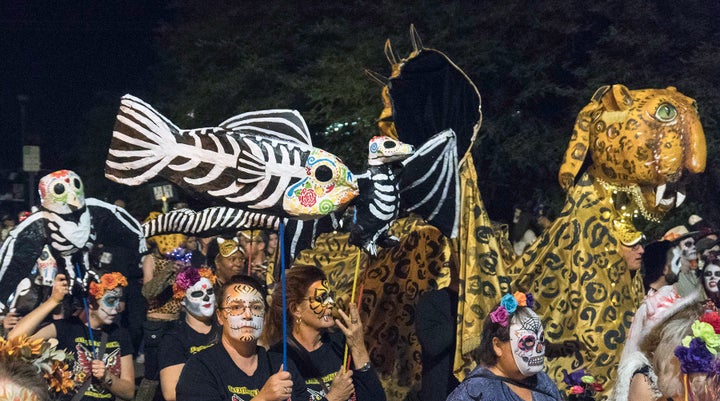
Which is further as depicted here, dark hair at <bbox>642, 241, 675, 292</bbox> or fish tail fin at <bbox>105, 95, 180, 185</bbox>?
dark hair at <bbox>642, 241, 675, 292</bbox>

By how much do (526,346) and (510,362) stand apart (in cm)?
11

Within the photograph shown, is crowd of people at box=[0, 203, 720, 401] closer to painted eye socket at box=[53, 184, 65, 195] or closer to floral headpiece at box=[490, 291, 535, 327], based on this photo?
floral headpiece at box=[490, 291, 535, 327]

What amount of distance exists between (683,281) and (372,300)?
3637 mm

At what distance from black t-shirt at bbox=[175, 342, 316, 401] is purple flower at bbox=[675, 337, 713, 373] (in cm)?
205

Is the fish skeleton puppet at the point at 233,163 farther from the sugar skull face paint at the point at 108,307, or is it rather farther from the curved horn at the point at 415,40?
the curved horn at the point at 415,40

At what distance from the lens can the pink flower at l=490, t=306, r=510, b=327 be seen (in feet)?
20.2

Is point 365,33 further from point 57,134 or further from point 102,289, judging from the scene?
point 57,134

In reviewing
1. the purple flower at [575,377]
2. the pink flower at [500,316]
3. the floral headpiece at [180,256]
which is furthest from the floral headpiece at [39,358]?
the floral headpiece at [180,256]

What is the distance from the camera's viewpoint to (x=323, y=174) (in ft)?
24.2

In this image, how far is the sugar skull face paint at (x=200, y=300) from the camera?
7992 mm

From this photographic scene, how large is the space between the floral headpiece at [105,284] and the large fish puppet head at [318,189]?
5.46ft

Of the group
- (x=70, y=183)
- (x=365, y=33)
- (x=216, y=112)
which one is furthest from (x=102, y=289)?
(x=216, y=112)

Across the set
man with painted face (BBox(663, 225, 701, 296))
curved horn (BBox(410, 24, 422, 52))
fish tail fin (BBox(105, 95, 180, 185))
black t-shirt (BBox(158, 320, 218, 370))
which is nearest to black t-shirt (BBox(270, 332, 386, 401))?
black t-shirt (BBox(158, 320, 218, 370))

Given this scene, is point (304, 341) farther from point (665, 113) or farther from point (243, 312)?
point (665, 113)
